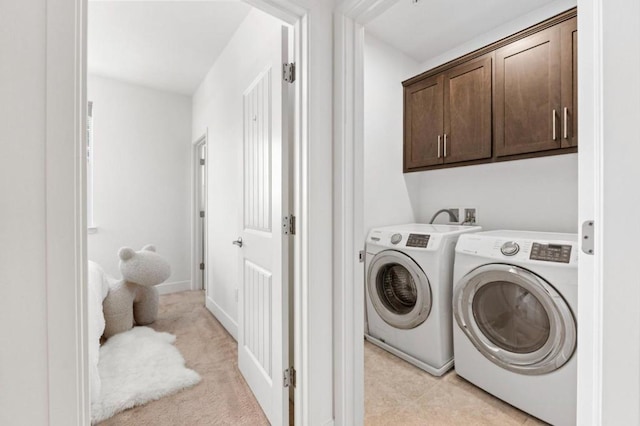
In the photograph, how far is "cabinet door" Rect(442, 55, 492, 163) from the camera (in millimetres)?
2125

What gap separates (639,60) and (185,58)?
11.4ft

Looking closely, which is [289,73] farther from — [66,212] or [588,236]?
[588,236]

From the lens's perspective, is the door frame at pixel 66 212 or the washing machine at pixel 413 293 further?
the washing machine at pixel 413 293

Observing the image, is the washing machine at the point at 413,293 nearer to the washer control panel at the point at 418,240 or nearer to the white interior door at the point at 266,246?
the washer control panel at the point at 418,240

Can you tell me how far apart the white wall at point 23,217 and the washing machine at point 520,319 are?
1.94 meters

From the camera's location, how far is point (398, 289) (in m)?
2.30

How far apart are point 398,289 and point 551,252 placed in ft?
3.58

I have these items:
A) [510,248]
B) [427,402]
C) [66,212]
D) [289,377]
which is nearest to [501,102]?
[510,248]

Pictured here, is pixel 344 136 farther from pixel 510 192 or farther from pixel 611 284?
pixel 510 192

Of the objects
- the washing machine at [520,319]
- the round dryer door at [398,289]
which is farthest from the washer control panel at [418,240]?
the washing machine at [520,319]

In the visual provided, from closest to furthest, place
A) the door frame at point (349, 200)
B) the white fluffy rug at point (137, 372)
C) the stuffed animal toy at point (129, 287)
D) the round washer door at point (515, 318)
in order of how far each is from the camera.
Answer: the door frame at point (349, 200), the round washer door at point (515, 318), the white fluffy rug at point (137, 372), the stuffed animal toy at point (129, 287)

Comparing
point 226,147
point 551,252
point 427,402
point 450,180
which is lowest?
point 427,402

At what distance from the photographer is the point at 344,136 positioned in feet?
4.35

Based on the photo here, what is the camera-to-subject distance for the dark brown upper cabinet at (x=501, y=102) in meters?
1.74
